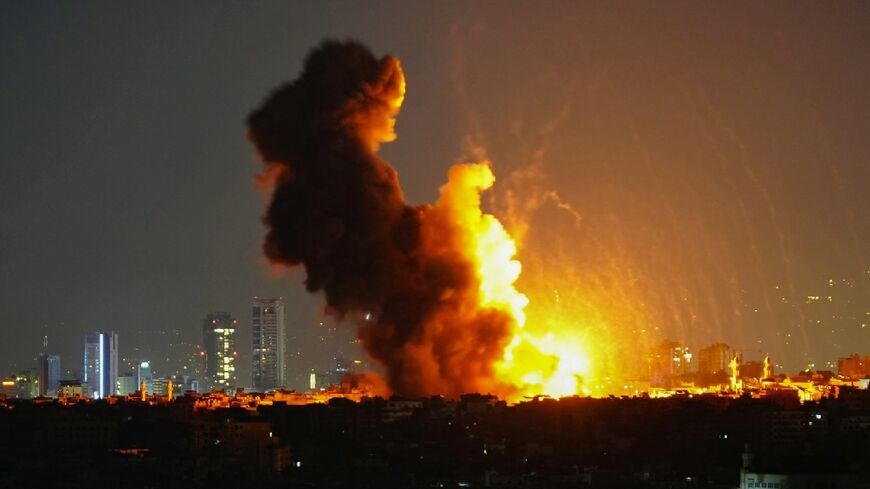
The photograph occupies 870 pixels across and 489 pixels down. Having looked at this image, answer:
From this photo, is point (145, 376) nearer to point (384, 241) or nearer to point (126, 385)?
point (126, 385)

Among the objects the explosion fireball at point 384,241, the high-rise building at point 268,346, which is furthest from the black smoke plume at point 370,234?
the high-rise building at point 268,346

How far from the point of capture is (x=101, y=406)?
72500 mm

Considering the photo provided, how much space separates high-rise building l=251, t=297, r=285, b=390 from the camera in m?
99.2

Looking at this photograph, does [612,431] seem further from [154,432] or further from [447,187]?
[154,432]

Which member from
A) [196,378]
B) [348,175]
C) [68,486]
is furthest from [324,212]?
[196,378]

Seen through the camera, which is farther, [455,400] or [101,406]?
[101,406]

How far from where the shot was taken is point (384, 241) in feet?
207

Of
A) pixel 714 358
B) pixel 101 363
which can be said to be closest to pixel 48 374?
pixel 101 363

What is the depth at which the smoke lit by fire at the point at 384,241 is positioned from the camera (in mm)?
62500

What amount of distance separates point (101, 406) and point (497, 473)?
21454 millimetres

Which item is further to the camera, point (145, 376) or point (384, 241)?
point (145, 376)

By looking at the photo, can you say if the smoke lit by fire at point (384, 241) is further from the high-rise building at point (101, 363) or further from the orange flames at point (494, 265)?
the high-rise building at point (101, 363)

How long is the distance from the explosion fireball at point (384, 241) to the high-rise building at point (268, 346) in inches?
1374

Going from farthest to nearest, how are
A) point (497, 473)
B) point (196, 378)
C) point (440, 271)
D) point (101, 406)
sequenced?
1. point (196, 378)
2. point (101, 406)
3. point (440, 271)
4. point (497, 473)
